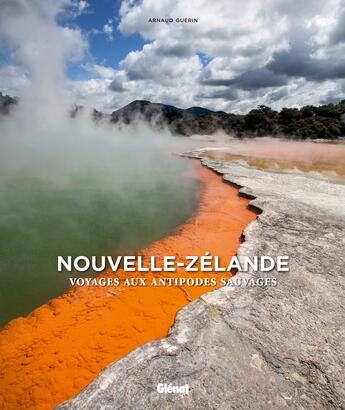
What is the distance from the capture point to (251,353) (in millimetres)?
2455

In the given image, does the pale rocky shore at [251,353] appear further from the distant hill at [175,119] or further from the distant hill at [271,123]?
the distant hill at [175,119]

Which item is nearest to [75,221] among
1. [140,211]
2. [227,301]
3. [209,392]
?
[140,211]

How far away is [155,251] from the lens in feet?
16.0

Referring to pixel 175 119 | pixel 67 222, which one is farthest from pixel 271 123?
pixel 67 222

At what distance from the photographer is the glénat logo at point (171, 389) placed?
213 cm

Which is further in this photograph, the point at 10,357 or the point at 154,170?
the point at 154,170

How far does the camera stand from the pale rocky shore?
2096mm

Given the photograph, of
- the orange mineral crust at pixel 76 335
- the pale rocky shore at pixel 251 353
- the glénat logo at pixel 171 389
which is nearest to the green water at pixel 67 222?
the orange mineral crust at pixel 76 335

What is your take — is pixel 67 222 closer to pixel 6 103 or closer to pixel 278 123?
pixel 278 123

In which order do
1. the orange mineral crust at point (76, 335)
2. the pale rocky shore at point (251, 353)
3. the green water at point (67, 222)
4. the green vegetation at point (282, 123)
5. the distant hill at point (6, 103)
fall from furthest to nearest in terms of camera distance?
the distant hill at point (6, 103)
the green vegetation at point (282, 123)
the green water at point (67, 222)
the orange mineral crust at point (76, 335)
the pale rocky shore at point (251, 353)

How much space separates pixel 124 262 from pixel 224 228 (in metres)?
2.12

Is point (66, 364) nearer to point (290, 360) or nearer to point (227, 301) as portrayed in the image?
point (227, 301)

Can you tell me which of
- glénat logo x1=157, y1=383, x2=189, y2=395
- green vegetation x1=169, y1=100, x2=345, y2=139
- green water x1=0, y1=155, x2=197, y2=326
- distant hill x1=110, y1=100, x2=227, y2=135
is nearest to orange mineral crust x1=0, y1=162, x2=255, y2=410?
green water x1=0, y1=155, x2=197, y2=326

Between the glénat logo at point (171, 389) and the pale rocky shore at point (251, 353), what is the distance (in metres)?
0.03
